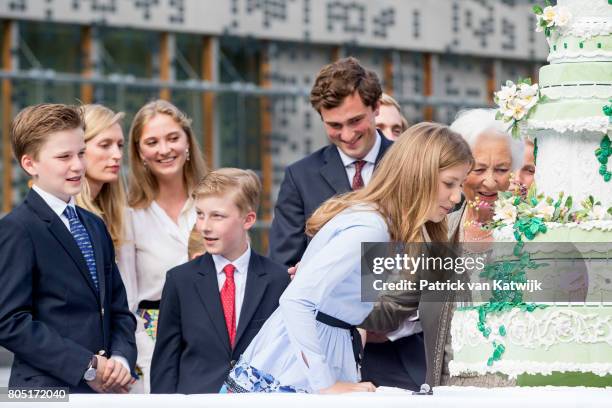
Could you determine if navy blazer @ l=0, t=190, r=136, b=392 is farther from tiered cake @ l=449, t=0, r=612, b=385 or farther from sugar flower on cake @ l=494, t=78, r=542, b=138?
sugar flower on cake @ l=494, t=78, r=542, b=138

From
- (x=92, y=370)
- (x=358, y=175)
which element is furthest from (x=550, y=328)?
(x=358, y=175)

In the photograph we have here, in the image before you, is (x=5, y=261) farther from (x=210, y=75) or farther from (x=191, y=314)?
(x=210, y=75)

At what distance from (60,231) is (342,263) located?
1.27m

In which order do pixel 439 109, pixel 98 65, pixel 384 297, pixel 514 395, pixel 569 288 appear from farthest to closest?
pixel 439 109
pixel 98 65
pixel 384 297
pixel 569 288
pixel 514 395

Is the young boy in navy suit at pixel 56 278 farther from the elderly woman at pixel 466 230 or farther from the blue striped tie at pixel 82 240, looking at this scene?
the elderly woman at pixel 466 230

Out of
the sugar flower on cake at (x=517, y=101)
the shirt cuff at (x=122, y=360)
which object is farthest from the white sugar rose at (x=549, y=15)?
the shirt cuff at (x=122, y=360)

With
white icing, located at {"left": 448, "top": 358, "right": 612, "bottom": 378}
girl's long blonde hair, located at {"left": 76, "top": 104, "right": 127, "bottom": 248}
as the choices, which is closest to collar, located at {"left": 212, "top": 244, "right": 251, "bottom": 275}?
girl's long blonde hair, located at {"left": 76, "top": 104, "right": 127, "bottom": 248}

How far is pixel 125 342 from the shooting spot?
5.99 m

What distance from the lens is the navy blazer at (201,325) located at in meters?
6.00

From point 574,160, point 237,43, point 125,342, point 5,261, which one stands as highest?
point 237,43

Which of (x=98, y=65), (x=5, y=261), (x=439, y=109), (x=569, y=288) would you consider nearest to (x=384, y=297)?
(x=569, y=288)

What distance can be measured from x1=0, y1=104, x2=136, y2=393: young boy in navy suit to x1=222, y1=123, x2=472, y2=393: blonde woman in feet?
2.00

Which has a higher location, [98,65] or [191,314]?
A: [98,65]

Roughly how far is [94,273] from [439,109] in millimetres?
16875
